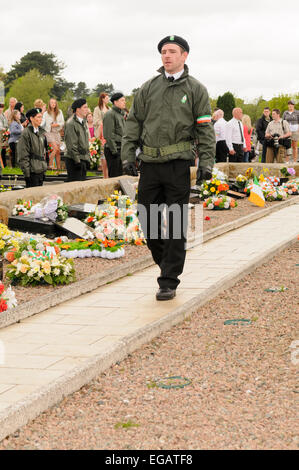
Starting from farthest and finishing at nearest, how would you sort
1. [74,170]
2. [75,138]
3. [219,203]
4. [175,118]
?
[219,203], [74,170], [75,138], [175,118]

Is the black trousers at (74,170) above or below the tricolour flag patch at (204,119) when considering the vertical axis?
below

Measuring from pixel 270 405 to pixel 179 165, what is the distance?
2.69m

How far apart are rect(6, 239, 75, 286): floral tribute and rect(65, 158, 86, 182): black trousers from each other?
539 cm

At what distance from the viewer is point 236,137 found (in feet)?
59.2

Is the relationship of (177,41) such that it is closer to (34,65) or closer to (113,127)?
(113,127)

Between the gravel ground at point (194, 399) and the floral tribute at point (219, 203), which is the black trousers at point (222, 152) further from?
the gravel ground at point (194, 399)

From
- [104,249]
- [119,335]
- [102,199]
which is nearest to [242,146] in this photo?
[102,199]

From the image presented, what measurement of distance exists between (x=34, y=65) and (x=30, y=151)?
7781 cm

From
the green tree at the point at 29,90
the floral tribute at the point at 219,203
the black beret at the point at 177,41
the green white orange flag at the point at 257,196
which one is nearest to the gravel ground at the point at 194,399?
the black beret at the point at 177,41

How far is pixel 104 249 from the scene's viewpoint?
8.28 metres

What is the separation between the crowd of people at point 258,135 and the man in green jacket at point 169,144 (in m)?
11.3

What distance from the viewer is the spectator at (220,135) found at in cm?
1775

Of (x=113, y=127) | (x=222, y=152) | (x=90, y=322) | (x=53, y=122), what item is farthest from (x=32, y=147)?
(x=222, y=152)
